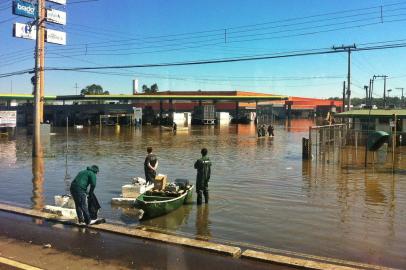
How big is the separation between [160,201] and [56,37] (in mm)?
39491

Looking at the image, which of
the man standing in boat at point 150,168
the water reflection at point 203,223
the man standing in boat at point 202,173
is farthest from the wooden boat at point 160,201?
the man standing in boat at point 150,168

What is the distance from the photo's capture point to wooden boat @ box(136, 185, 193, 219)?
1145 cm

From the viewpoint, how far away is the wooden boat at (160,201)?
37.6ft

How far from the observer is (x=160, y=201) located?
38.4ft

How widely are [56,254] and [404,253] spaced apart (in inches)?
264

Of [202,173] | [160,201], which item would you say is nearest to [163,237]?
[160,201]

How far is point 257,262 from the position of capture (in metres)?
7.98

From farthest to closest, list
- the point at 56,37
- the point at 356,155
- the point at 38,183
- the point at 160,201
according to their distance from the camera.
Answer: the point at 56,37 → the point at 356,155 → the point at 38,183 → the point at 160,201

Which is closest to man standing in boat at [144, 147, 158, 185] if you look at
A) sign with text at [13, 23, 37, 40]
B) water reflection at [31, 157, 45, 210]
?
water reflection at [31, 157, 45, 210]

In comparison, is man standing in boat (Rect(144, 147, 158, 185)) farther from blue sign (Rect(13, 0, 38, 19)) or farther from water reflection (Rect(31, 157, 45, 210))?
blue sign (Rect(13, 0, 38, 19))

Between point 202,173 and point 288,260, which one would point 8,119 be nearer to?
point 202,173

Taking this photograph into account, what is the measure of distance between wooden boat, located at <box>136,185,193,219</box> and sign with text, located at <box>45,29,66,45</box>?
123 ft

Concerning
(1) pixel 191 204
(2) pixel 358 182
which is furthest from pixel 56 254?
(2) pixel 358 182

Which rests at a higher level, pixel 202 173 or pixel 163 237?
pixel 202 173
